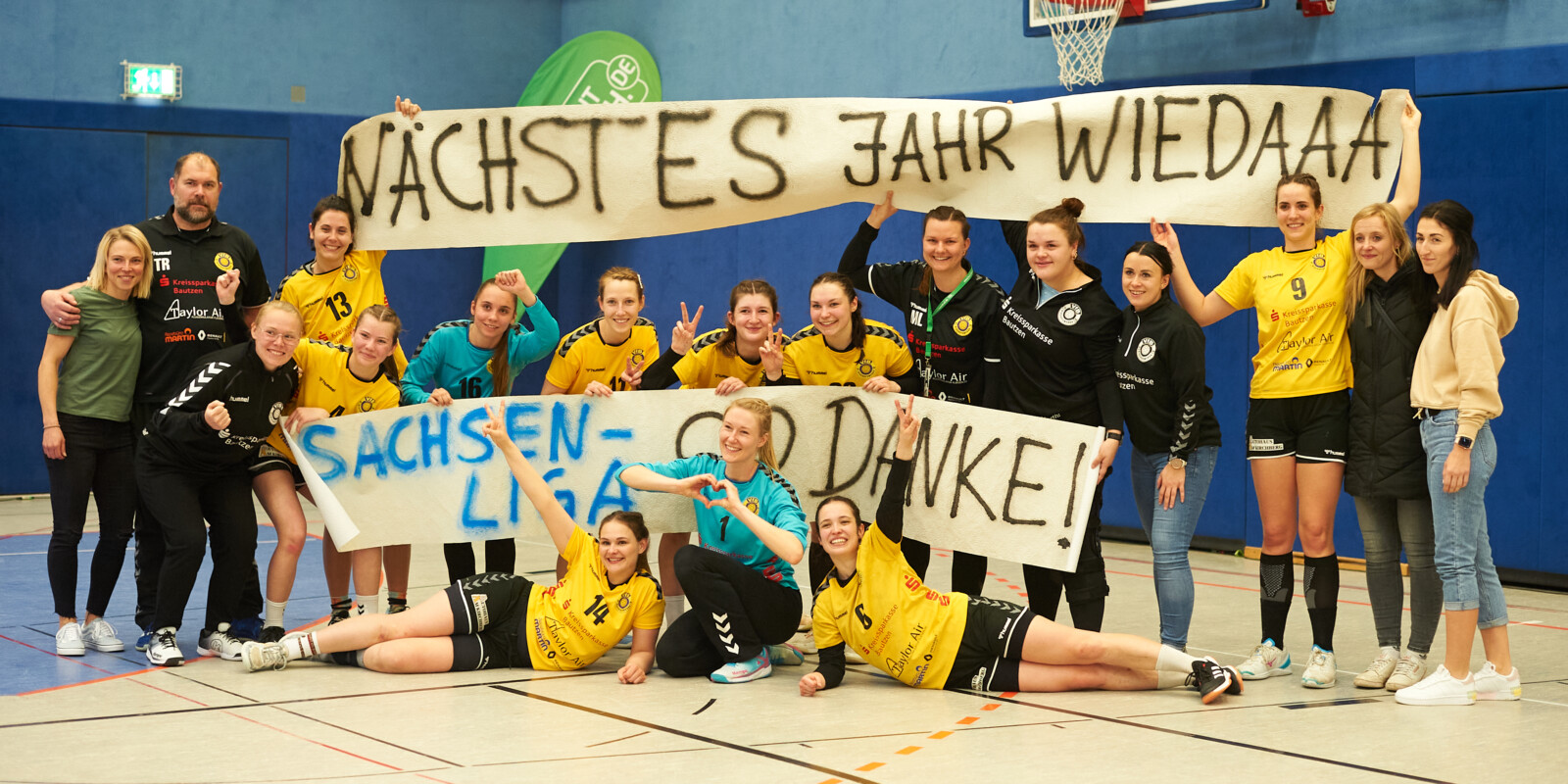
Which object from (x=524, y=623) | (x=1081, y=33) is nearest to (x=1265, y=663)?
(x=524, y=623)

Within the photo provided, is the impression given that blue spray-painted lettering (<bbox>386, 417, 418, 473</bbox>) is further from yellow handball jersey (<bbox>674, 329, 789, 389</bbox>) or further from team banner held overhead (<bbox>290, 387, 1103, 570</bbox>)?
yellow handball jersey (<bbox>674, 329, 789, 389</bbox>)

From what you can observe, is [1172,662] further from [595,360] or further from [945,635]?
[595,360]

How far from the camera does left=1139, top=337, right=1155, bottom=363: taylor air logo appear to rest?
5293 millimetres

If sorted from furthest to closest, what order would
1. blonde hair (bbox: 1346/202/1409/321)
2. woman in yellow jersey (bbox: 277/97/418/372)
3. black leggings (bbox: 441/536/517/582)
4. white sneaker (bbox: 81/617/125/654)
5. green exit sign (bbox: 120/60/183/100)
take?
green exit sign (bbox: 120/60/183/100)
black leggings (bbox: 441/536/517/582)
woman in yellow jersey (bbox: 277/97/418/372)
white sneaker (bbox: 81/617/125/654)
blonde hair (bbox: 1346/202/1409/321)

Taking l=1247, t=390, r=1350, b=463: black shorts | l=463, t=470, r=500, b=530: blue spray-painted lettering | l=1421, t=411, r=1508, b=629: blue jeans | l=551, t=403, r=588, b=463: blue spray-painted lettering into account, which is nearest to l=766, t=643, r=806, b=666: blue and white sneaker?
l=551, t=403, r=588, b=463: blue spray-painted lettering

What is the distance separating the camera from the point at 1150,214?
19.0ft

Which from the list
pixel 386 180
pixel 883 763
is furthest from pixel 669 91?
pixel 883 763

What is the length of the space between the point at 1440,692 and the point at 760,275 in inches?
302

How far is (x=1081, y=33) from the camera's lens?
9609 millimetres

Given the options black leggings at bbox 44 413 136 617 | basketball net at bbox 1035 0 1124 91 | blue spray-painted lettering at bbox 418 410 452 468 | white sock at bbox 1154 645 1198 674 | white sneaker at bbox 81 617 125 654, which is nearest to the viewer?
white sock at bbox 1154 645 1198 674

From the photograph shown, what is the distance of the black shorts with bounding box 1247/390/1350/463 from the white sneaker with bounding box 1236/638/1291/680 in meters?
0.76

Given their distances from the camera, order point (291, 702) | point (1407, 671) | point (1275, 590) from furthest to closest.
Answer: point (1275, 590), point (1407, 671), point (291, 702)

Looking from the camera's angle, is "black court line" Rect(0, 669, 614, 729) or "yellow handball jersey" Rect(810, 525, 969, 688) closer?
"black court line" Rect(0, 669, 614, 729)

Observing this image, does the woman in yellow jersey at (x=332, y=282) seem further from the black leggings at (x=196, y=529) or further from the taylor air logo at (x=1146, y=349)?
the taylor air logo at (x=1146, y=349)
